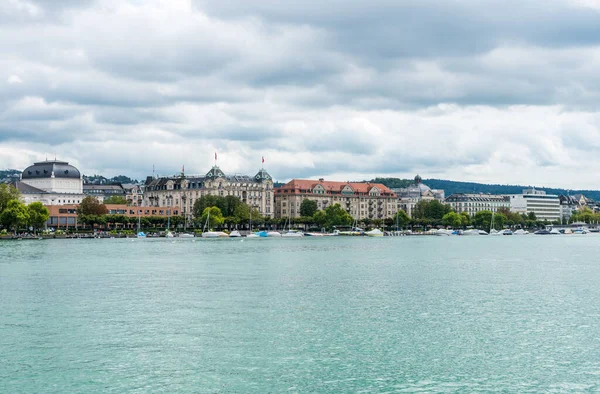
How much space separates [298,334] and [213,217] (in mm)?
157828

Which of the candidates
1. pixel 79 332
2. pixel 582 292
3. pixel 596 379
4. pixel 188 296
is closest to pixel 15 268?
pixel 188 296

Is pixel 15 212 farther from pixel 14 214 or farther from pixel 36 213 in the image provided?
pixel 36 213

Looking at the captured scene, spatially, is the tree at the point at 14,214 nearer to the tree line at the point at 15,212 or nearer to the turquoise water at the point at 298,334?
the tree line at the point at 15,212

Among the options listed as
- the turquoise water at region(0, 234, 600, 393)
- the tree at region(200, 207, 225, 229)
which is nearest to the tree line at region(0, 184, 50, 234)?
the tree at region(200, 207, 225, 229)

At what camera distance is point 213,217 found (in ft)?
625

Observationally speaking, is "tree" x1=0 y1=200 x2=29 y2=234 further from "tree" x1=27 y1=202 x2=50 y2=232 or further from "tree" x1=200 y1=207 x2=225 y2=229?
"tree" x1=200 y1=207 x2=225 y2=229

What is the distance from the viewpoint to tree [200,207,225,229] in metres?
191

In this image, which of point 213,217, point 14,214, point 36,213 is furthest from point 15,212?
point 213,217

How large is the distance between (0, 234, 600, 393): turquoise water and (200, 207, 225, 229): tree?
12942 cm

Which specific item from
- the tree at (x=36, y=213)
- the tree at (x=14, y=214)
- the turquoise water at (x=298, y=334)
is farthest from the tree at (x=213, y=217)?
the turquoise water at (x=298, y=334)

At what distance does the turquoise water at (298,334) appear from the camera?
87.4 feet

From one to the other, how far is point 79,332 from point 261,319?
8997 mm

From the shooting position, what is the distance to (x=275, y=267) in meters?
73.4

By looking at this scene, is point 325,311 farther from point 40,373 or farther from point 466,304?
point 40,373
